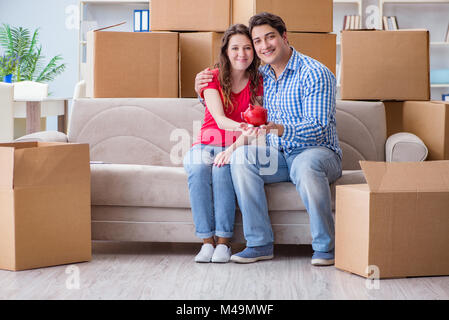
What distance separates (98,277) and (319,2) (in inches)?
64.2

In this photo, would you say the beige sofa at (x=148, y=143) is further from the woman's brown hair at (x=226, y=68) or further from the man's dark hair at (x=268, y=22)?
the man's dark hair at (x=268, y=22)

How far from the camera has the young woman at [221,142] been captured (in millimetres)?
2223

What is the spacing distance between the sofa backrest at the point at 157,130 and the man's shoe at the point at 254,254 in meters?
0.69

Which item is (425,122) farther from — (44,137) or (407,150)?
(44,137)

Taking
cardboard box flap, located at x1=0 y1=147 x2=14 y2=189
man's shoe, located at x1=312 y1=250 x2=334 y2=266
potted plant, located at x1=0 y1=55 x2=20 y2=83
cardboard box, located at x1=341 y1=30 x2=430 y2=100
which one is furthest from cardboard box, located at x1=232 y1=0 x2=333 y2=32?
potted plant, located at x1=0 y1=55 x2=20 y2=83

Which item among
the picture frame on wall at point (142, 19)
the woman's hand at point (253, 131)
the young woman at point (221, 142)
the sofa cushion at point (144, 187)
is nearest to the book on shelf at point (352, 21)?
the picture frame on wall at point (142, 19)

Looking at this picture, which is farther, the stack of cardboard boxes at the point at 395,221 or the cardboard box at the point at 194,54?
the cardboard box at the point at 194,54

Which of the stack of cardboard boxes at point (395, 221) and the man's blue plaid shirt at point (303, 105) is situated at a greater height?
the man's blue plaid shirt at point (303, 105)

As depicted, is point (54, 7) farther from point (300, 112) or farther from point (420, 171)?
point (420, 171)

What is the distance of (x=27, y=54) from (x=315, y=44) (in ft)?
12.5

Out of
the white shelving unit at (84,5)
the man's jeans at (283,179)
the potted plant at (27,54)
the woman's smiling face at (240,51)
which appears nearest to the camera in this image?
the man's jeans at (283,179)

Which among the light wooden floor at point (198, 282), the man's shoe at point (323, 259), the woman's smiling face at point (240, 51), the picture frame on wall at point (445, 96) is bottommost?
the light wooden floor at point (198, 282)

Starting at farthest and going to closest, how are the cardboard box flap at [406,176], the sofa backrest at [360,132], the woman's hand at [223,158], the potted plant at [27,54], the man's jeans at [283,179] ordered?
the potted plant at [27,54], the sofa backrest at [360,132], the woman's hand at [223,158], the man's jeans at [283,179], the cardboard box flap at [406,176]
